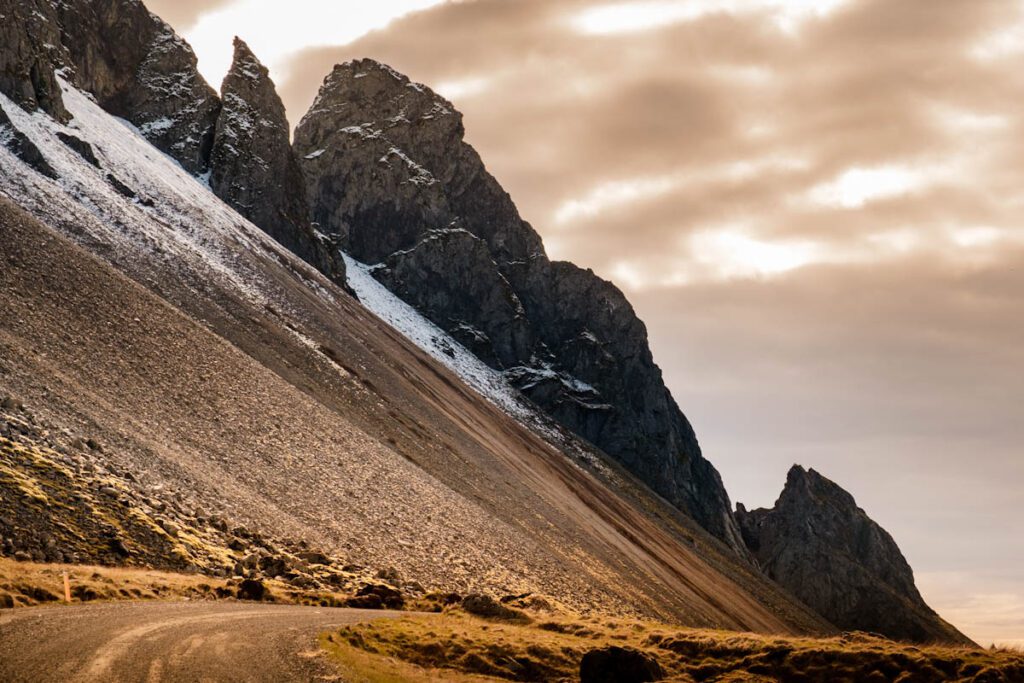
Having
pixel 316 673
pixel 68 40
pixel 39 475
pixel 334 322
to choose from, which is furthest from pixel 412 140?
pixel 316 673

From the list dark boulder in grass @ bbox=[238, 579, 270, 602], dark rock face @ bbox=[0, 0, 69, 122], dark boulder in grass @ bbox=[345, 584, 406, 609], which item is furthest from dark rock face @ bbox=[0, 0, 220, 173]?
dark boulder in grass @ bbox=[238, 579, 270, 602]

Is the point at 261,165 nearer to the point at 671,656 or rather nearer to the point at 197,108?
the point at 197,108

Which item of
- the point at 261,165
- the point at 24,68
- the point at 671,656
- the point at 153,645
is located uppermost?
the point at 261,165

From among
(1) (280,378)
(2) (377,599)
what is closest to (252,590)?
(2) (377,599)

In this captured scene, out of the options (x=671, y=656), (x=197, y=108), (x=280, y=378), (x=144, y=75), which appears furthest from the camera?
(x=197, y=108)

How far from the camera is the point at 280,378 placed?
65.0 metres

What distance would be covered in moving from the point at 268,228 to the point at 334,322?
5657 centimetres

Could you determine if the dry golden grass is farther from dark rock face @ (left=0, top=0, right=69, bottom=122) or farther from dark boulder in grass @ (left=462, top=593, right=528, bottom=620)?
dark rock face @ (left=0, top=0, right=69, bottom=122)

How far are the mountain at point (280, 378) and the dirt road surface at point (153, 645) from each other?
8010mm

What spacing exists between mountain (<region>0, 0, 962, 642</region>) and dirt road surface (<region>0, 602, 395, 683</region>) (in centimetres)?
801

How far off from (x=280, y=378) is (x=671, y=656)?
48.7 m

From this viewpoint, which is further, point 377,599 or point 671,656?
point 377,599

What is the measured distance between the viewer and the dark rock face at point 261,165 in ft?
475

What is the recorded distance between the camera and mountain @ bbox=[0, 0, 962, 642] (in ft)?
125
